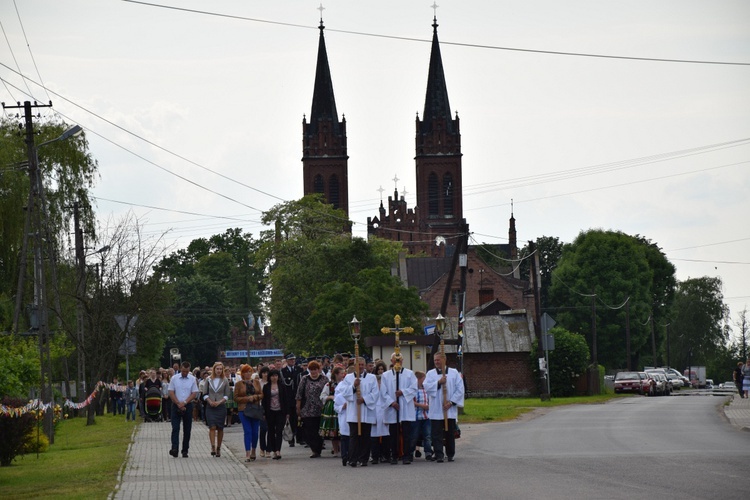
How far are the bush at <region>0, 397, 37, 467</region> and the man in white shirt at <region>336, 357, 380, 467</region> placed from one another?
18.2ft

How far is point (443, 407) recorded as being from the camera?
19594 millimetres

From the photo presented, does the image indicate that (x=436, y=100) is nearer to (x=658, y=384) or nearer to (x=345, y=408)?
(x=658, y=384)

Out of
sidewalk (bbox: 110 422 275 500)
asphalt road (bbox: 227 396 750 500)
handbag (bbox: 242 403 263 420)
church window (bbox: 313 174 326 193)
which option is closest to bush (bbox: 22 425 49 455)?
sidewalk (bbox: 110 422 275 500)

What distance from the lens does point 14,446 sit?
21203mm

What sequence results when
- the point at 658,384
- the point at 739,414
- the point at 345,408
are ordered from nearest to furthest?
1. the point at 345,408
2. the point at 739,414
3. the point at 658,384

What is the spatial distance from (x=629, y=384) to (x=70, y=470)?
42.8 metres

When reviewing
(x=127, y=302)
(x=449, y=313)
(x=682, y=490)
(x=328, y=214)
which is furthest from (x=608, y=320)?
(x=682, y=490)

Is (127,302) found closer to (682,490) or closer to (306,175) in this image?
(682,490)

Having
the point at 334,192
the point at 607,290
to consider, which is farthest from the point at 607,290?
the point at 334,192

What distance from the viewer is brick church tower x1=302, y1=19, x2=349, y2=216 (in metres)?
Answer: 113

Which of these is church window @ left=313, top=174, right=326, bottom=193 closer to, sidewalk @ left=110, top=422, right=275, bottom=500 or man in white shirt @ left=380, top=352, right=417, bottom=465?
sidewalk @ left=110, top=422, right=275, bottom=500

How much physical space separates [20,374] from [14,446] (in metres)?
2.36

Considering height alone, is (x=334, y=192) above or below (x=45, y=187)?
above

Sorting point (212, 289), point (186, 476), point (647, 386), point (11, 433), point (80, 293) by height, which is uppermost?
point (212, 289)
